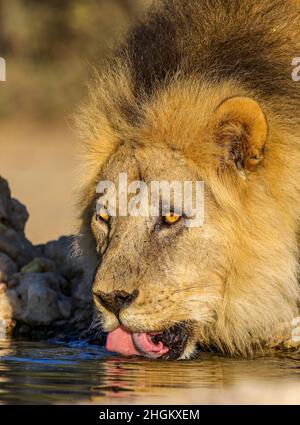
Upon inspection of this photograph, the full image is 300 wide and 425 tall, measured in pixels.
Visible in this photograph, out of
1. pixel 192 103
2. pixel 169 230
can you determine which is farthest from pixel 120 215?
pixel 192 103

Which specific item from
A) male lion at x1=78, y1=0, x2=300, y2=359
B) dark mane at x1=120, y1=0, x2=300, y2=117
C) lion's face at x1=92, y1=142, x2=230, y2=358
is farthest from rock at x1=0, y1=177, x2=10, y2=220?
lion's face at x1=92, y1=142, x2=230, y2=358

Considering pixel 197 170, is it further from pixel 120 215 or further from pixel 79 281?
pixel 79 281

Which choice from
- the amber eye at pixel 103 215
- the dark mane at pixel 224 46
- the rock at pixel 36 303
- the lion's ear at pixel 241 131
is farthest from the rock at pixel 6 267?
the lion's ear at pixel 241 131

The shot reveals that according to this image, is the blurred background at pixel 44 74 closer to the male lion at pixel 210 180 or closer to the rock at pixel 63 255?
the rock at pixel 63 255

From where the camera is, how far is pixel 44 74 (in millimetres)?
25609

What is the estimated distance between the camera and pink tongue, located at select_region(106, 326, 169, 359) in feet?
25.8

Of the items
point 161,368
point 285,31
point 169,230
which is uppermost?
Answer: point 285,31

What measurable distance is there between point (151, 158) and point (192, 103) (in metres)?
0.44

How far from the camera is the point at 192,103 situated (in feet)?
25.8

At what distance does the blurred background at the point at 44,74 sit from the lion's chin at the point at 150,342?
435 inches

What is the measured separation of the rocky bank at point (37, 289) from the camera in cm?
982

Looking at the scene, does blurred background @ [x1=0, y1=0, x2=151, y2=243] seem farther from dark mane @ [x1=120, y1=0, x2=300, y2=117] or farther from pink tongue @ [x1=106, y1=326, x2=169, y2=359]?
pink tongue @ [x1=106, y1=326, x2=169, y2=359]

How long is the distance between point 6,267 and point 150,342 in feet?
8.46

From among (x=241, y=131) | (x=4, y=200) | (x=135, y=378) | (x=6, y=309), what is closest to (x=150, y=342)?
(x=135, y=378)
